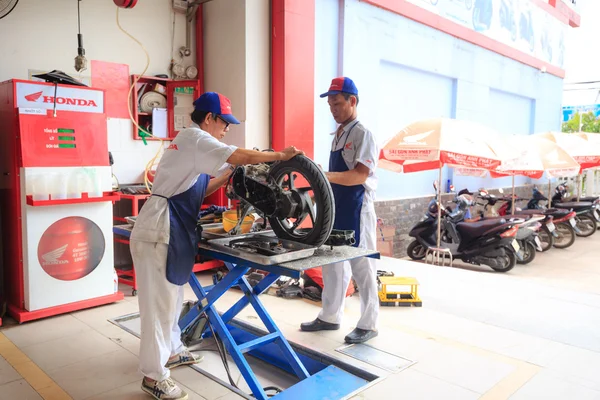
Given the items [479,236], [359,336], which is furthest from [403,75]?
[359,336]

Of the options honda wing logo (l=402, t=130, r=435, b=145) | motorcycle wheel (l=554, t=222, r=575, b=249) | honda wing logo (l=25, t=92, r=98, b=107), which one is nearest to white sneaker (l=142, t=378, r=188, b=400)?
honda wing logo (l=25, t=92, r=98, b=107)

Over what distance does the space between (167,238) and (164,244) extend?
0.14 ft

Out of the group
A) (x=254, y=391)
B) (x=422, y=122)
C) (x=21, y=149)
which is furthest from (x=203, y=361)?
(x=422, y=122)

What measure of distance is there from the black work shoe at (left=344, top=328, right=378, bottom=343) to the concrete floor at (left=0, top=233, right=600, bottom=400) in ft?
Answer: 0.22

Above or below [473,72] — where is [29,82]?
below

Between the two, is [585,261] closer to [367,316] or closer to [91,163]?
[367,316]

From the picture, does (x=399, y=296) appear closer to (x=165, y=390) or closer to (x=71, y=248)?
(x=165, y=390)

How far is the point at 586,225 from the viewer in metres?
10.3

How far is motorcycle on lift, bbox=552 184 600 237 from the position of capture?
9.69m

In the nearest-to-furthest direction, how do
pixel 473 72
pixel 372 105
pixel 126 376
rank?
pixel 126 376 → pixel 372 105 → pixel 473 72

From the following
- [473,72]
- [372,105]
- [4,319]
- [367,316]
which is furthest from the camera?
[473,72]

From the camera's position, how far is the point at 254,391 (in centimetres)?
256

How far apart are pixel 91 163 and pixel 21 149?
0.54m

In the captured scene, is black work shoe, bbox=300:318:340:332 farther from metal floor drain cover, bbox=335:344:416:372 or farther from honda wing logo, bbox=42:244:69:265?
honda wing logo, bbox=42:244:69:265
